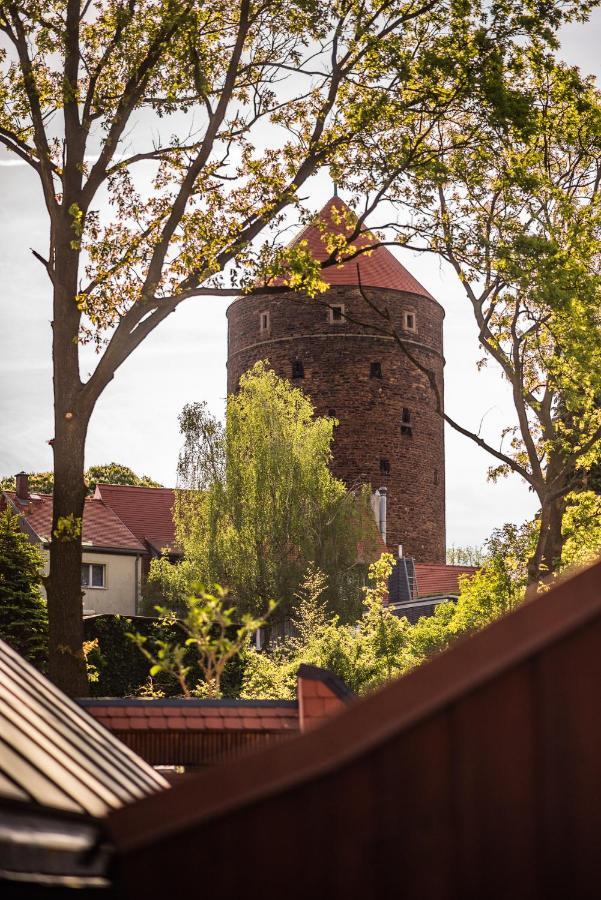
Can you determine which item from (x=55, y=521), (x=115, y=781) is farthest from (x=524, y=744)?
(x=55, y=521)

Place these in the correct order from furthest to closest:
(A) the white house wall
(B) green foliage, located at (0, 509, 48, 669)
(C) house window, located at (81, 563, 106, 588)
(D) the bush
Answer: (C) house window, located at (81, 563, 106, 588), (A) the white house wall, (D) the bush, (B) green foliage, located at (0, 509, 48, 669)

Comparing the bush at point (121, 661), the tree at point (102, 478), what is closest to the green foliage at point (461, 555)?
the tree at point (102, 478)

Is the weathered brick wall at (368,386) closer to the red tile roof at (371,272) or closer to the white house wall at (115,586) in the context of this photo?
the red tile roof at (371,272)

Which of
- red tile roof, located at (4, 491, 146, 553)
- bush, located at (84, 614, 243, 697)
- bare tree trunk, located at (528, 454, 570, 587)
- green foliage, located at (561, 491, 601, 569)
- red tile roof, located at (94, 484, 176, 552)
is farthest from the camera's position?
red tile roof, located at (94, 484, 176, 552)

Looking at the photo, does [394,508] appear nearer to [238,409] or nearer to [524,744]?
[238,409]

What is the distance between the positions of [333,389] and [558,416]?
84.5ft

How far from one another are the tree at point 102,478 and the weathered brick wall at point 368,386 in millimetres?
14469

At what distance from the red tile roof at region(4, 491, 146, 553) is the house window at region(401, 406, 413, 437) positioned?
12.3 meters

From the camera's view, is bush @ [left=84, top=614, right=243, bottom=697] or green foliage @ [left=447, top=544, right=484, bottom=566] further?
green foliage @ [left=447, top=544, right=484, bottom=566]

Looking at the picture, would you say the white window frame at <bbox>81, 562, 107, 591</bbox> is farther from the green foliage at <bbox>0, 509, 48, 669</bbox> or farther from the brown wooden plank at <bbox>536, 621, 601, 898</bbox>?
the brown wooden plank at <bbox>536, 621, 601, 898</bbox>

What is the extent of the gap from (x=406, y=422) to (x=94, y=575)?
15.0m

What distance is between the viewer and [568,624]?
2.49 meters

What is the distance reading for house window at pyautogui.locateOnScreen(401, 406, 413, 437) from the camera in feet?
173

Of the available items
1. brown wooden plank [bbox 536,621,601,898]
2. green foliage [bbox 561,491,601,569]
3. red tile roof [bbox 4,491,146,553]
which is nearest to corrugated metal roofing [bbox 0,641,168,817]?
brown wooden plank [bbox 536,621,601,898]
